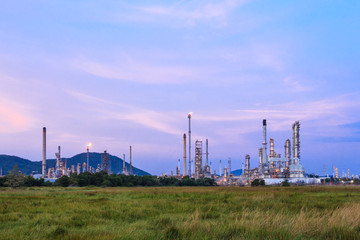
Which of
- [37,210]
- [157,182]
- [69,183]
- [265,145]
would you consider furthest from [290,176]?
[37,210]

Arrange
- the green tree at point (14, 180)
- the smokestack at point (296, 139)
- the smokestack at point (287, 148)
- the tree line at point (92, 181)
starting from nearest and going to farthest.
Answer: the green tree at point (14, 180)
the tree line at point (92, 181)
the smokestack at point (296, 139)
the smokestack at point (287, 148)

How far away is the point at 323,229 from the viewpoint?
995 centimetres

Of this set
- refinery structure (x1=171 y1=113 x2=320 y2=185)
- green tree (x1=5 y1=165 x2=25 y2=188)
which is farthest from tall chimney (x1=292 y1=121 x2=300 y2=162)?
green tree (x1=5 y1=165 x2=25 y2=188)

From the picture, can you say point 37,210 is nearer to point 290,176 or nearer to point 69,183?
point 69,183

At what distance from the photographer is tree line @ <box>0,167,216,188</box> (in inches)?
2682

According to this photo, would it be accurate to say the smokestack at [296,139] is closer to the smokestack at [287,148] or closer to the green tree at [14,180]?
the smokestack at [287,148]

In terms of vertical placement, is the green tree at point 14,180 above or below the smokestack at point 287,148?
below

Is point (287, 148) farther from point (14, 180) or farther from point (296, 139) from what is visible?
point (14, 180)

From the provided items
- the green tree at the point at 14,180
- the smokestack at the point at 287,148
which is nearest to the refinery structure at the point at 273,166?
the smokestack at the point at 287,148

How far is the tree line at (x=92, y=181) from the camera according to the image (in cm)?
6812

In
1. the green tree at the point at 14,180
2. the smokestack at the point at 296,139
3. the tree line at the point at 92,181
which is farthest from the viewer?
the smokestack at the point at 296,139

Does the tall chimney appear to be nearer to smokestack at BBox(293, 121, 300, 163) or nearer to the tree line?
smokestack at BBox(293, 121, 300, 163)

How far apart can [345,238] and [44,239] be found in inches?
319

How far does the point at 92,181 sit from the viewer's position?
288ft
